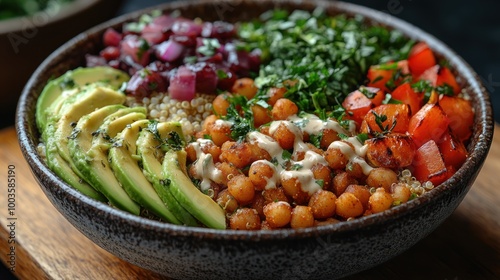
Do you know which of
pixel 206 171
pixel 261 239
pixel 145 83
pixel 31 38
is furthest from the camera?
pixel 31 38

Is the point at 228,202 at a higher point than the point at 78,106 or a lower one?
lower

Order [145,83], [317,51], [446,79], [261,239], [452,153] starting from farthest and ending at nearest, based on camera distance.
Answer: [317,51] → [446,79] → [145,83] → [452,153] → [261,239]

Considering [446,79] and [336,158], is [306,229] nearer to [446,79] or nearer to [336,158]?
[336,158]

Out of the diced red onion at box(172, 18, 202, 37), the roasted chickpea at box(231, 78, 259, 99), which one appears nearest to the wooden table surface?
the roasted chickpea at box(231, 78, 259, 99)

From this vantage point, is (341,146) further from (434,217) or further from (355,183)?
(434,217)

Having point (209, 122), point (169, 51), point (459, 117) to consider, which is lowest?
point (459, 117)

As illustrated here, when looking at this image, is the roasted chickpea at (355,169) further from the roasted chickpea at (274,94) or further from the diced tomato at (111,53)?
the diced tomato at (111,53)

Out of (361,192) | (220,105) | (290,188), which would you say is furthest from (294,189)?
(220,105)

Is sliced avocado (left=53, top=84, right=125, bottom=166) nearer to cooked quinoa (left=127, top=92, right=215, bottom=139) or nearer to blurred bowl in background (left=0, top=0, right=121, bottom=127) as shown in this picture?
cooked quinoa (left=127, top=92, right=215, bottom=139)
